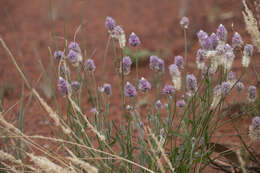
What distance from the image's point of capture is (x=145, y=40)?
4.57 meters

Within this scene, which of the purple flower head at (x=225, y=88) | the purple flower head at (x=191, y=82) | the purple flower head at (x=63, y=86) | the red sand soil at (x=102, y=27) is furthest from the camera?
the red sand soil at (x=102, y=27)

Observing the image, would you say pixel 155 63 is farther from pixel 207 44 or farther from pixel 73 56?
pixel 73 56

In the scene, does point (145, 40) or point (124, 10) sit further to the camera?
point (124, 10)

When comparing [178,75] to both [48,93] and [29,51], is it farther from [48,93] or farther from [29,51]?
[29,51]

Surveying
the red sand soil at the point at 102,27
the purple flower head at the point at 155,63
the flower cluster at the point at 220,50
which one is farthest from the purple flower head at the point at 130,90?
the red sand soil at the point at 102,27

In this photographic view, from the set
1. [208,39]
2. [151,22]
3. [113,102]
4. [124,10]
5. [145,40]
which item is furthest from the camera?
[124,10]

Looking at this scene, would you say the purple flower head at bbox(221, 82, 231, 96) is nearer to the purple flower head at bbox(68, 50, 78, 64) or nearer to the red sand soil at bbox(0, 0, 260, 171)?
the purple flower head at bbox(68, 50, 78, 64)

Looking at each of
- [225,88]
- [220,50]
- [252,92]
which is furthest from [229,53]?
[252,92]

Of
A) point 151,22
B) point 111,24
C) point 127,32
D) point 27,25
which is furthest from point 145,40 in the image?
point 111,24

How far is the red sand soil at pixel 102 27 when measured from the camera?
3949mm

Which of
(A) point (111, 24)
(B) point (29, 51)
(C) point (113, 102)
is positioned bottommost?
(C) point (113, 102)

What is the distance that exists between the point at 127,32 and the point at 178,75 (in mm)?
3307

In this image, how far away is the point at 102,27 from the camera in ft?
16.7

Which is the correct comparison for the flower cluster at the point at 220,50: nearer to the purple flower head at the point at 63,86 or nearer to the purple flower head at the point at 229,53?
the purple flower head at the point at 229,53
